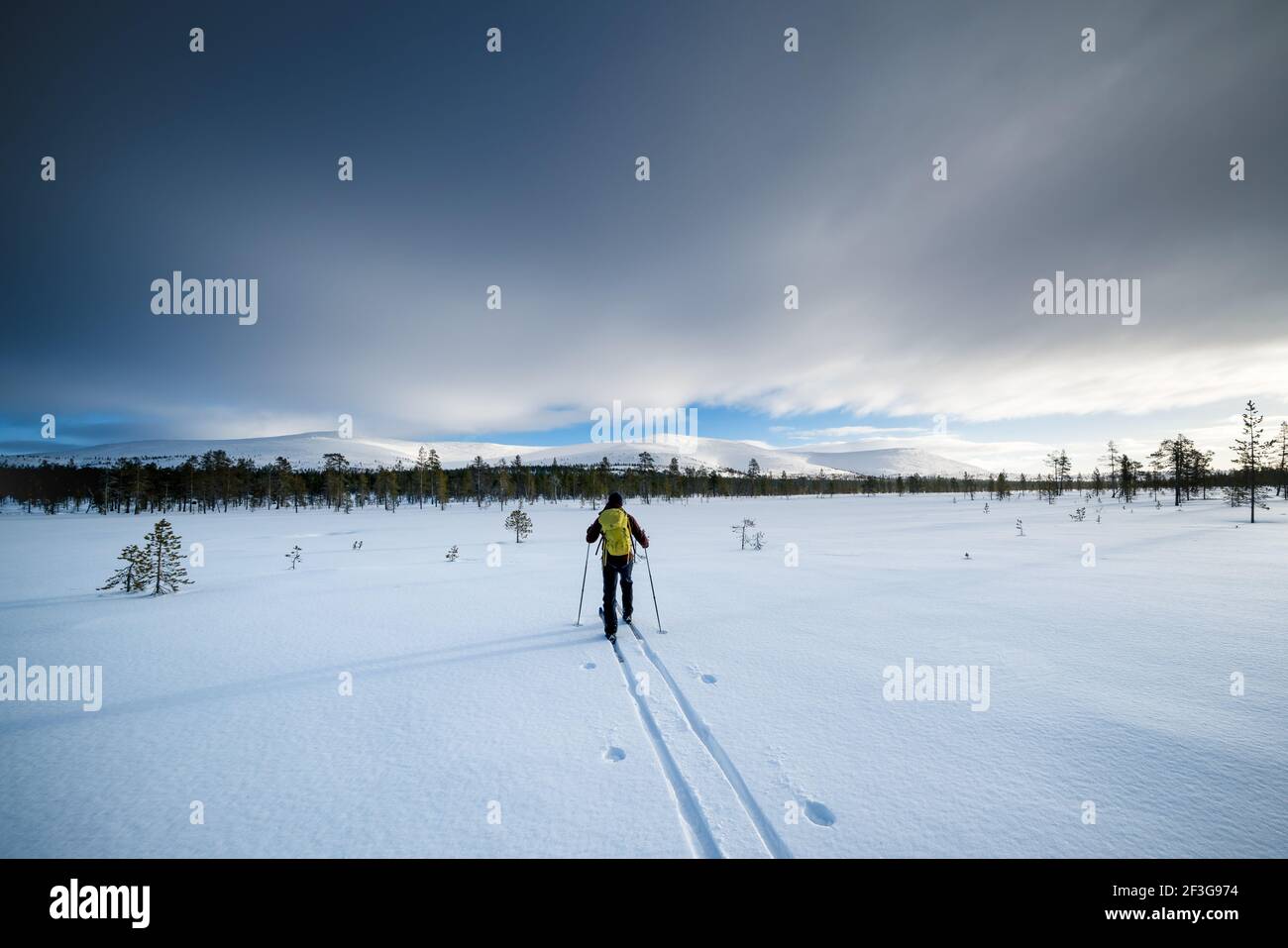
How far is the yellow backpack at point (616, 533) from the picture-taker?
764 centimetres

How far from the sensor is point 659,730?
4.34 metres

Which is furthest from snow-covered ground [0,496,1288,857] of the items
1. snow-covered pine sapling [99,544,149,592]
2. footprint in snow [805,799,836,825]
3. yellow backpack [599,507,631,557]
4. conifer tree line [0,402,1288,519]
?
conifer tree line [0,402,1288,519]

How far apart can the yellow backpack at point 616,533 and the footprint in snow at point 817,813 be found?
15.8ft

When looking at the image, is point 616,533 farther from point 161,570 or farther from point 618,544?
point 161,570

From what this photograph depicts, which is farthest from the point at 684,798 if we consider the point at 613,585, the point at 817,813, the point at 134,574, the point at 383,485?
the point at 383,485

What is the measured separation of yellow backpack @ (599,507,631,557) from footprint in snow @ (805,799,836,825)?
482 cm

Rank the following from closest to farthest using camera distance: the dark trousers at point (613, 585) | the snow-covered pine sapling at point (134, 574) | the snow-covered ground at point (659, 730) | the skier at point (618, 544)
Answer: the snow-covered ground at point (659, 730) → the dark trousers at point (613, 585) → the skier at point (618, 544) → the snow-covered pine sapling at point (134, 574)

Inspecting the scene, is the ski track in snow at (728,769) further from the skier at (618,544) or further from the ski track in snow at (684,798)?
the skier at (618,544)

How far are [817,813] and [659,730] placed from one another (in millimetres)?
1631

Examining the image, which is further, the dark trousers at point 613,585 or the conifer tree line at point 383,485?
the conifer tree line at point 383,485

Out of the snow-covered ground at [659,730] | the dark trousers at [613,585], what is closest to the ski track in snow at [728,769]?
the snow-covered ground at [659,730]

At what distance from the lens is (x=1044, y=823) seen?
117 inches
